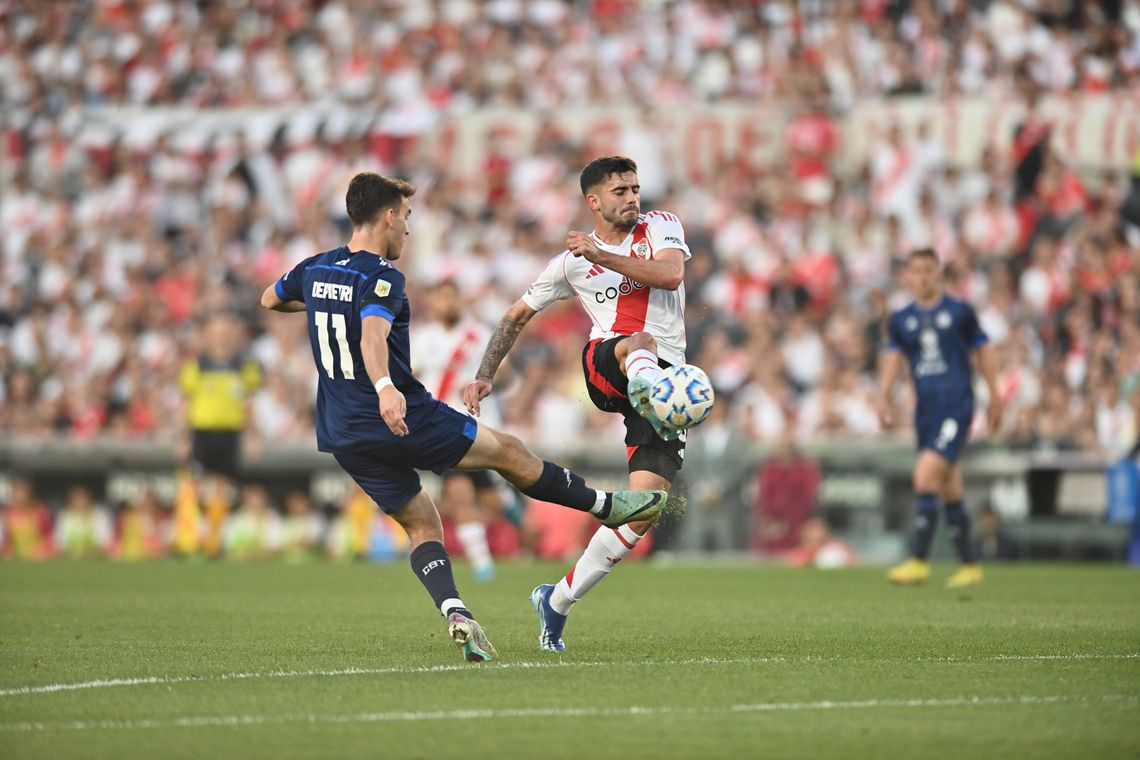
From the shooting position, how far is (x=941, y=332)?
1412 cm

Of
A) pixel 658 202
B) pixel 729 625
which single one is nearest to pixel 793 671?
pixel 729 625

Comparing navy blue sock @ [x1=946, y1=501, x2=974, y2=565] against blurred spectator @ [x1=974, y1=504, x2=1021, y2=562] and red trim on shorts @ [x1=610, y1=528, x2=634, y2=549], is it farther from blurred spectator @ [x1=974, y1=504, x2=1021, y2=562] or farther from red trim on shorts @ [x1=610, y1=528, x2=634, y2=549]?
red trim on shorts @ [x1=610, y1=528, x2=634, y2=549]

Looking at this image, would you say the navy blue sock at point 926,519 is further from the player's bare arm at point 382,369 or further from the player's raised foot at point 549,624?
the player's bare arm at point 382,369

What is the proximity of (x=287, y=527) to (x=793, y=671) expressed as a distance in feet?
44.5

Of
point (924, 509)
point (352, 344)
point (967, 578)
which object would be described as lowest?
point (967, 578)

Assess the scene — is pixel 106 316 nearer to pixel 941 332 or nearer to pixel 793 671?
pixel 941 332

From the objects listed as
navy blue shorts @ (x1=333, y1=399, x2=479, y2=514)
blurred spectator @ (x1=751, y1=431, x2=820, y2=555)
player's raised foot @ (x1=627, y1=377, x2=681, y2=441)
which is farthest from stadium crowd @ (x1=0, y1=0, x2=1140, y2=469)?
navy blue shorts @ (x1=333, y1=399, x2=479, y2=514)

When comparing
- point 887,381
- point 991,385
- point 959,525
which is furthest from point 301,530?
point 991,385

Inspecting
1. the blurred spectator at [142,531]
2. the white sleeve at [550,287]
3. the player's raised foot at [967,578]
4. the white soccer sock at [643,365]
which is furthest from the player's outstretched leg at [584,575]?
the blurred spectator at [142,531]

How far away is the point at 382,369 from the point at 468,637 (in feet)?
3.91

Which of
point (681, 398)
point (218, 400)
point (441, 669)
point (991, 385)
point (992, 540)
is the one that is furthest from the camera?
point (218, 400)

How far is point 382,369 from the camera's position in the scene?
303 inches

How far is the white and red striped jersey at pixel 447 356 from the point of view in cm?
1533

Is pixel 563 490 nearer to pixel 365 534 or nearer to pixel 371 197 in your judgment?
pixel 371 197
